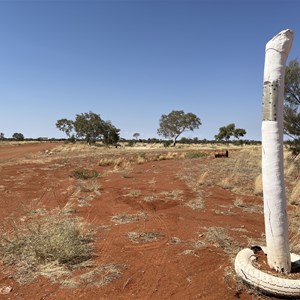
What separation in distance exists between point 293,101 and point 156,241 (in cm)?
1809

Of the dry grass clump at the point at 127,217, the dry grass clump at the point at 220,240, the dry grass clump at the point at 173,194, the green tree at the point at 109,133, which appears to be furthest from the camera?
the green tree at the point at 109,133

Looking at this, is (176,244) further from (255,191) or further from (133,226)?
(255,191)

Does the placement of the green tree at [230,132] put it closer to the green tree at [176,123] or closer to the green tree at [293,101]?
the green tree at [176,123]

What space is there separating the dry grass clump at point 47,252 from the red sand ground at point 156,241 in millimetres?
217

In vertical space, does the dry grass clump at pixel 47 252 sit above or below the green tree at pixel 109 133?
below

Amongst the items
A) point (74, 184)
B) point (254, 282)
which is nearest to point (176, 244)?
point (254, 282)

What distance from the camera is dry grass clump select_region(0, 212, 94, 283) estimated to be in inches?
189

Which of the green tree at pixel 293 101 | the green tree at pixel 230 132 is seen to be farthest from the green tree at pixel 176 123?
the green tree at pixel 293 101

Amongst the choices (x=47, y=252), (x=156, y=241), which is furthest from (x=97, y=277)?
(x=156, y=241)

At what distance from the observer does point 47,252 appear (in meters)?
5.17

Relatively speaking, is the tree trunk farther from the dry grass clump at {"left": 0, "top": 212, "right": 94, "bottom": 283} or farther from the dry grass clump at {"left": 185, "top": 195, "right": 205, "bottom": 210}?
the dry grass clump at {"left": 185, "top": 195, "right": 205, "bottom": 210}

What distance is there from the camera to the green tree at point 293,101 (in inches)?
797

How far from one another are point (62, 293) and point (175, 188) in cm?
793

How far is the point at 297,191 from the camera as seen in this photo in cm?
980
